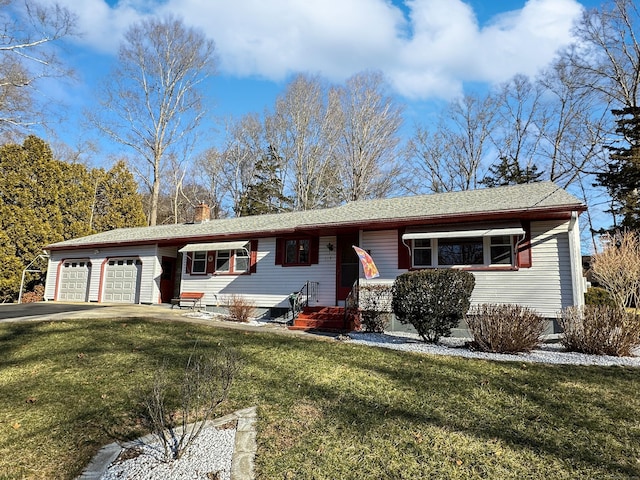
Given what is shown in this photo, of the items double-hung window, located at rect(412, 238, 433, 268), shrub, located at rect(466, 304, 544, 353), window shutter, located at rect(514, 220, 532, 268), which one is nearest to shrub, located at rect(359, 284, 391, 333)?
double-hung window, located at rect(412, 238, 433, 268)

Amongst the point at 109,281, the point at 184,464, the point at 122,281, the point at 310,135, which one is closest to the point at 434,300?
the point at 184,464

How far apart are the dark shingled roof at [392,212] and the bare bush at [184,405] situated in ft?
23.5

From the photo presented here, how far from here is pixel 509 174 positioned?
88.8 ft

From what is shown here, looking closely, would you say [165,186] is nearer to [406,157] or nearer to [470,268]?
[406,157]

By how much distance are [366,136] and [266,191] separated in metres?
9.19

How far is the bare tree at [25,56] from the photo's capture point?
47.1ft

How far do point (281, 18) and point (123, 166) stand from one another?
1855 centimetres

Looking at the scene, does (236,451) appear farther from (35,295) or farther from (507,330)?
(35,295)

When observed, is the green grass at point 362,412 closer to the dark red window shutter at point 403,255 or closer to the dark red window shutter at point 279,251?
the dark red window shutter at point 403,255

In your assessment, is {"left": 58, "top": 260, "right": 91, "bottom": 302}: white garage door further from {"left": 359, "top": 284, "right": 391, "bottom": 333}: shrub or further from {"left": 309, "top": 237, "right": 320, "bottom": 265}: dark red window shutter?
{"left": 359, "top": 284, "right": 391, "bottom": 333}: shrub

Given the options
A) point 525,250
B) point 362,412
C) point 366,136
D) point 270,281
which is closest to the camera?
point 362,412

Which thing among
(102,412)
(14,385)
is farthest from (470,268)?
(14,385)

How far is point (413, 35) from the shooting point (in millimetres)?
13867

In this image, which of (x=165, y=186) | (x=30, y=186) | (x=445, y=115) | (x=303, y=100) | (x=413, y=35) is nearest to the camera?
(x=413, y=35)
